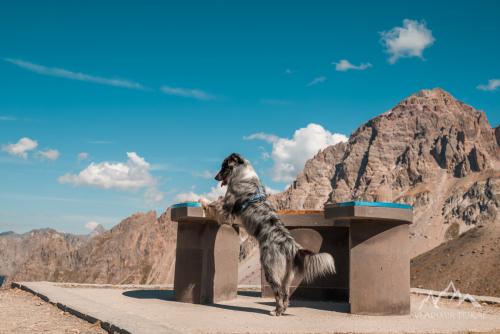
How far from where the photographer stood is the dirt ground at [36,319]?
25.0 ft

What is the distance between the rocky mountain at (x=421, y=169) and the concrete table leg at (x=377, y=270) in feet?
344

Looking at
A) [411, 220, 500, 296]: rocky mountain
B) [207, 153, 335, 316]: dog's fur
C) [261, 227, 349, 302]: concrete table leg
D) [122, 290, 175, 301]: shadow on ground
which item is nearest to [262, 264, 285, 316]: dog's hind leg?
[207, 153, 335, 316]: dog's fur

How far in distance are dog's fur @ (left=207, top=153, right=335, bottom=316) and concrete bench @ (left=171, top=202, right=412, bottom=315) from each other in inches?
49.1

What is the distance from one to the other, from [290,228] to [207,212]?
2.87 metres

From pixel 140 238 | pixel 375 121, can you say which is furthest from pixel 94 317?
pixel 375 121

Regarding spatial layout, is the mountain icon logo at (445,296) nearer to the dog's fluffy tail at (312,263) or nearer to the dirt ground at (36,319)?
the dog's fluffy tail at (312,263)

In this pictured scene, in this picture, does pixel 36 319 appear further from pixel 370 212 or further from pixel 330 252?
pixel 330 252

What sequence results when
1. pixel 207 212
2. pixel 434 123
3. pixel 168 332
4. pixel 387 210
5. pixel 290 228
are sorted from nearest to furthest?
pixel 168 332 → pixel 387 210 → pixel 207 212 → pixel 290 228 → pixel 434 123

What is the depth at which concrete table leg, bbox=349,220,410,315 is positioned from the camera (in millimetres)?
10516

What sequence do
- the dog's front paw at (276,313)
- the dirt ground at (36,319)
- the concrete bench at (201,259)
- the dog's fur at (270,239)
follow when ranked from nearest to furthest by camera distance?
the dirt ground at (36,319)
the dog's fur at (270,239)
the dog's front paw at (276,313)
the concrete bench at (201,259)

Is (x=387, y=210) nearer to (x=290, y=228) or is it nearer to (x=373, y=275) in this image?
(x=373, y=275)

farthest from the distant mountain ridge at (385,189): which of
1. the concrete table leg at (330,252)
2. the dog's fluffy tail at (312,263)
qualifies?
the dog's fluffy tail at (312,263)

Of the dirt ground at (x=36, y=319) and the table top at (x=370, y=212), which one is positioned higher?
the table top at (x=370, y=212)

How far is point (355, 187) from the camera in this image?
167 metres
